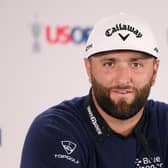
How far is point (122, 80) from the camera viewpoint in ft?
3.65

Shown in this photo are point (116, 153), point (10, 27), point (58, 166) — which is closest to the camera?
point (58, 166)

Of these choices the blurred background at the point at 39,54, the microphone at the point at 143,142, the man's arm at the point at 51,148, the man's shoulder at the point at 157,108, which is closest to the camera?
the man's arm at the point at 51,148

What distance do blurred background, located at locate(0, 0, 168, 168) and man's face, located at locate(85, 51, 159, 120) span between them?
95cm

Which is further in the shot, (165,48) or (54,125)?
(165,48)

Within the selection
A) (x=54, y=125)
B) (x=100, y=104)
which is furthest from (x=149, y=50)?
(x=54, y=125)

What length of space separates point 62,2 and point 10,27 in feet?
0.88

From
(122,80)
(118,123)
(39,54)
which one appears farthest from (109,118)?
(39,54)

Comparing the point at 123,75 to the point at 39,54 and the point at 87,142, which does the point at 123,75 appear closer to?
the point at 87,142

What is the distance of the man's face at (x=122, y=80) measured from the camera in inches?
44.2

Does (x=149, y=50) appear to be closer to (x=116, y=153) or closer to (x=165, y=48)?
(x=116, y=153)

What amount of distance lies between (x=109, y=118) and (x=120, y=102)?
9cm

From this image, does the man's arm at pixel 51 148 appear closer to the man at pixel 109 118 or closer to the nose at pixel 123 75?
the man at pixel 109 118

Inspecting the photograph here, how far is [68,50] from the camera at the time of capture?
214cm

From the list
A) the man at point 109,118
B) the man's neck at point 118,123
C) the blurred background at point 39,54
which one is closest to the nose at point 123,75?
the man at point 109,118
